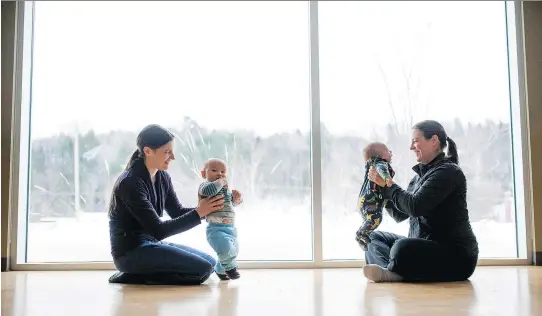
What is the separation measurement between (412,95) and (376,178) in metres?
1.11

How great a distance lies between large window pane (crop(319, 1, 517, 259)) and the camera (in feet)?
12.2

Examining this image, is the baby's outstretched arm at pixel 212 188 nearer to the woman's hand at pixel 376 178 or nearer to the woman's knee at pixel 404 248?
the woman's hand at pixel 376 178

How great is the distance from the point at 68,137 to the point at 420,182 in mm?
2328

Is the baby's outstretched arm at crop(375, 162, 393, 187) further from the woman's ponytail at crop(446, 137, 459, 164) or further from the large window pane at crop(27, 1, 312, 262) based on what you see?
the large window pane at crop(27, 1, 312, 262)

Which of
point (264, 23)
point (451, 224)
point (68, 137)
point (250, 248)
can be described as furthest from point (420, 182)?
point (68, 137)

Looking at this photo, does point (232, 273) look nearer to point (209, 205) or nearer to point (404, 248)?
point (209, 205)

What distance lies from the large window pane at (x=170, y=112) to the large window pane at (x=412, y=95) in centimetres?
22

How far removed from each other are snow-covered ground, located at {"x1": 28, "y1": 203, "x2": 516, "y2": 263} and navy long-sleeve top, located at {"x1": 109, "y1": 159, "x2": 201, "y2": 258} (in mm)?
754

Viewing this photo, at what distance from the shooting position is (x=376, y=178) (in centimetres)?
290

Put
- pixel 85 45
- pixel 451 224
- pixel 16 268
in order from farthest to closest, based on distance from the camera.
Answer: pixel 85 45 → pixel 16 268 → pixel 451 224

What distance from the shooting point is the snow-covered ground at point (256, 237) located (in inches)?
143

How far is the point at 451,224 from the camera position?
9.33ft

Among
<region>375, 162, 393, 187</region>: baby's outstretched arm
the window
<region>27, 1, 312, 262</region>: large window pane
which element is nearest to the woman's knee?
<region>375, 162, 393, 187</region>: baby's outstretched arm

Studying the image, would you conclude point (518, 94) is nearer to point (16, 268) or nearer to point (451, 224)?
point (451, 224)
